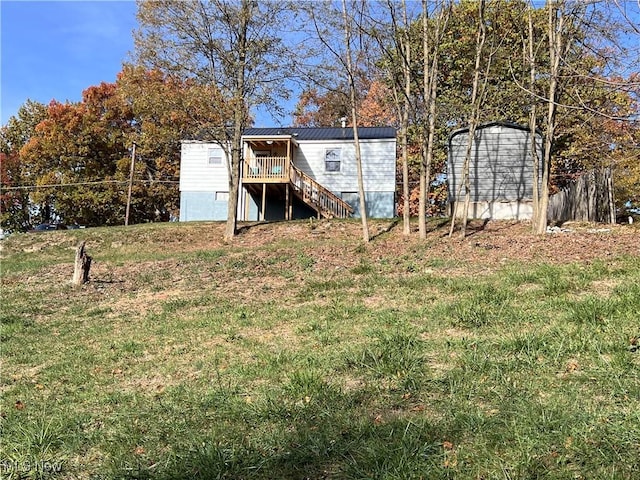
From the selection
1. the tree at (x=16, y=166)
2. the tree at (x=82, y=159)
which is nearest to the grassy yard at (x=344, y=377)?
the tree at (x=82, y=159)

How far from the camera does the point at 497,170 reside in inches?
699

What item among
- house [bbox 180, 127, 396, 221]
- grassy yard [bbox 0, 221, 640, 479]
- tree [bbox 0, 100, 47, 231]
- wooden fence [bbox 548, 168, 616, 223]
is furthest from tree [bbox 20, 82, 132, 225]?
wooden fence [bbox 548, 168, 616, 223]

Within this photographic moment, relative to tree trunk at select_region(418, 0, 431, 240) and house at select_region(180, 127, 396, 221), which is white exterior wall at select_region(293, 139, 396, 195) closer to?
house at select_region(180, 127, 396, 221)

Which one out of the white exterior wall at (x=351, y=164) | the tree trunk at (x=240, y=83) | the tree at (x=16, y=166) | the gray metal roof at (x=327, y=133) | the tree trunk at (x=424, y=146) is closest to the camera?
the tree trunk at (x=424, y=146)

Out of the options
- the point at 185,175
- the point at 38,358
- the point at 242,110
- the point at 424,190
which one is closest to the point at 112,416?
the point at 38,358

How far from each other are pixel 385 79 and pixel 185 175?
44.7 feet

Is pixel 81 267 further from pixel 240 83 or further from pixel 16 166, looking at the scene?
pixel 16 166

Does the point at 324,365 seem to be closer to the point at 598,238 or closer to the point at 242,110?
the point at 598,238

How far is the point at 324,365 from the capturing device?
13.7ft

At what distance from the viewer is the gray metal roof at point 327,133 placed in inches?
922

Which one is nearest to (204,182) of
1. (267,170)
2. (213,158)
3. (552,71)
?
(213,158)

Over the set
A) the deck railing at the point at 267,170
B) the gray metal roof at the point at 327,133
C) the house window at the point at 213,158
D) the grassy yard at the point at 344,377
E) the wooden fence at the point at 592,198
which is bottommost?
the grassy yard at the point at 344,377

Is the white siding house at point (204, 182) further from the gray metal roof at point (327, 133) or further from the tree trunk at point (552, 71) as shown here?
the tree trunk at point (552, 71)

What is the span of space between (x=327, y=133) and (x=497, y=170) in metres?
9.25
